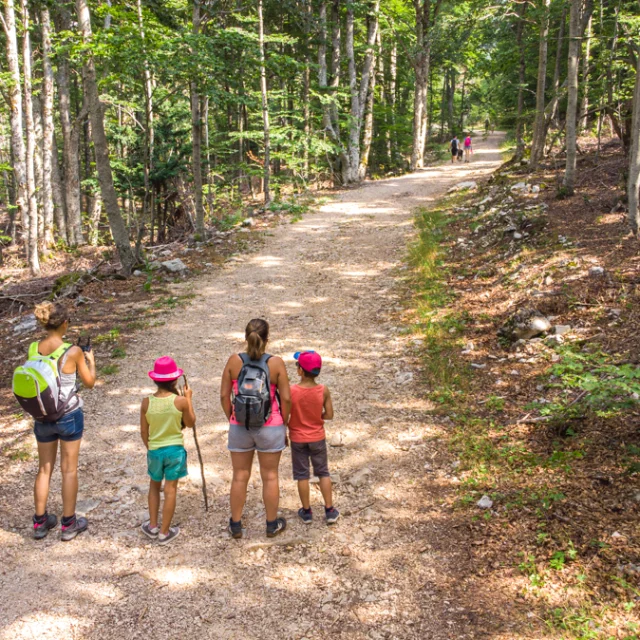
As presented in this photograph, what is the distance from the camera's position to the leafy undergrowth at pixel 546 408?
11.9 feet

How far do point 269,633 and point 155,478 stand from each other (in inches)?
64.3

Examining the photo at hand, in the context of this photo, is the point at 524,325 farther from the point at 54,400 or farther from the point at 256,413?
the point at 54,400

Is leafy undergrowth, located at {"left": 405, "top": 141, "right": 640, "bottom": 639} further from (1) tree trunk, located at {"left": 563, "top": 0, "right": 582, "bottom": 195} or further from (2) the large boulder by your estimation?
(1) tree trunk, located at {"left": 563, "top": 0, "right": 582, "bottom": 195}

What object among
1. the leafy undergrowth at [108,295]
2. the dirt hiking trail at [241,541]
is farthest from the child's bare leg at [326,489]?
the leafy undergrowth at [108,295]

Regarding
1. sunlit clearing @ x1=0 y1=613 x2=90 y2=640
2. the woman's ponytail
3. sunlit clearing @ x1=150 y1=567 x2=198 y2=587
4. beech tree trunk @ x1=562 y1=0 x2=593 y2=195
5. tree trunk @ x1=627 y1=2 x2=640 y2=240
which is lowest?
sunlit clearing @ x1=0 y1=613 x2=90 y2=640

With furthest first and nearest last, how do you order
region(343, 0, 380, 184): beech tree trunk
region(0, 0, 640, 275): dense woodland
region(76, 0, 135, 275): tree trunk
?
region(343, 0, 380, 184): beech tree trunk, region(0, 0, 640, 275): dense woodland, region(76, 0, 135, 275): tree trunk

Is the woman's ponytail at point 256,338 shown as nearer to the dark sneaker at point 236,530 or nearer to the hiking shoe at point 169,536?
the dark sneaker at point 236,530

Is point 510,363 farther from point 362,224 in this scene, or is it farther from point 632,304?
point 362,224

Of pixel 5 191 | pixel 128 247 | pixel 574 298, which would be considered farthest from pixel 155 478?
pixel 5 191

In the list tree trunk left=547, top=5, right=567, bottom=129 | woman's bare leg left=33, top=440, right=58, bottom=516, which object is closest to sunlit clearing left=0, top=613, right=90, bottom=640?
woman's bare leg left=33, top=440, right=58, bottom=516

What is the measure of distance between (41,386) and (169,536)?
5.95 feet

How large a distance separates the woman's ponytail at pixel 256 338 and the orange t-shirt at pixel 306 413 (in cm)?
53

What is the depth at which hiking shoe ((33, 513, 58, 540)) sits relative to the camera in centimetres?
453

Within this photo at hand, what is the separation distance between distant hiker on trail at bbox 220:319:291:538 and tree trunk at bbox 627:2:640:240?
7597 mm
